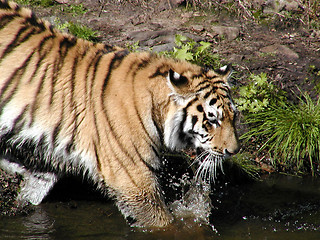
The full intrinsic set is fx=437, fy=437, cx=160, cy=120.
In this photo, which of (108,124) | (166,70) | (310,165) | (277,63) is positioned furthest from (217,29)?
(108,124)

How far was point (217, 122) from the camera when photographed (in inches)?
147

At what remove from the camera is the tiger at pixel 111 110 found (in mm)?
3678

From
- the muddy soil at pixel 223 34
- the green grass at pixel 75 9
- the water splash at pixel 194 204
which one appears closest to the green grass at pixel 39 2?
the muddy soil at pixel 223 34

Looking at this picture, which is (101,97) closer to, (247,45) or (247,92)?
(247,92)

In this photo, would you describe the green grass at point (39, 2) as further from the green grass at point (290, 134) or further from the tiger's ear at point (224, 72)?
the tiger's ear at point (224, 72)

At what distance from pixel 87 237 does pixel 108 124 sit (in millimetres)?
1062

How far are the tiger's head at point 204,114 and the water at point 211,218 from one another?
825 millimetres

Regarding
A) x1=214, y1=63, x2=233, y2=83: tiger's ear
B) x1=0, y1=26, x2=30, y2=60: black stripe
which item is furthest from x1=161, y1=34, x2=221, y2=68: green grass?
x1=0, y1=26, x2=30, y2=60: black stripe

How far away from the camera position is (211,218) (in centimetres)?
446

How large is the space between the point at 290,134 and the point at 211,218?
1564mm

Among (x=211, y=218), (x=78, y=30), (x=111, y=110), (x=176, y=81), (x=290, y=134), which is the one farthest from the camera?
(x=78, y=30)

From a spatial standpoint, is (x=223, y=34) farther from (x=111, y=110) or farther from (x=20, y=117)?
(x=20, y=117)

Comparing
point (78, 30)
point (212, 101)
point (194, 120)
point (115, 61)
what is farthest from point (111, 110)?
point (78, 30)

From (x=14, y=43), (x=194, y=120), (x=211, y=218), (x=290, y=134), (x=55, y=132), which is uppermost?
(x=14, y=43)
